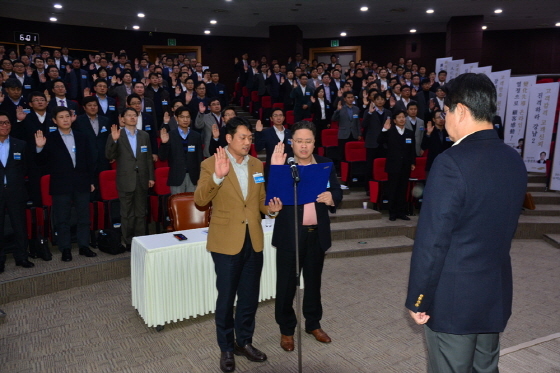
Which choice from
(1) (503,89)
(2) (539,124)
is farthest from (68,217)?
(1) (503,89)

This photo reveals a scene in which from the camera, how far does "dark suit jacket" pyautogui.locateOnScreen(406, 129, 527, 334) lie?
1.44 m

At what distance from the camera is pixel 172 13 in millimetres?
12125

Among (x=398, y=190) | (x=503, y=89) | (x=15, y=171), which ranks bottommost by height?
(x=398, y=190)

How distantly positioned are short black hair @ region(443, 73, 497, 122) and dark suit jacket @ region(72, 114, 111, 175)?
4.00 meters

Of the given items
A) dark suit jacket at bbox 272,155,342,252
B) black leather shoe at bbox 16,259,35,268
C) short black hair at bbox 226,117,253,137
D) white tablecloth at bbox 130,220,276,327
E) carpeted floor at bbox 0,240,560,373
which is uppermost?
short black hair at bbox 226,117,253,137

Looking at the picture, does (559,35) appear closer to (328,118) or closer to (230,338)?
(328,118)

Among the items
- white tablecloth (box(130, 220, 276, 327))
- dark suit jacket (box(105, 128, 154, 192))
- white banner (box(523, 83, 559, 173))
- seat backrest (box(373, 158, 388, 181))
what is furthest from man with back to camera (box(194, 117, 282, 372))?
white banner (box(523, 83, 559, 173))

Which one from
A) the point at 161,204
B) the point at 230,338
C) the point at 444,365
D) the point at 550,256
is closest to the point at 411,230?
the point at 550,256

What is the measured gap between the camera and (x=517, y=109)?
746cm

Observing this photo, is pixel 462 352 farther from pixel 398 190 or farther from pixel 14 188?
pixel 398 190

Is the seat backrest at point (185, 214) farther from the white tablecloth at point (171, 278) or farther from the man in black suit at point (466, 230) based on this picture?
the man in black suit at point (466, 230)

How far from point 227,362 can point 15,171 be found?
2684mm

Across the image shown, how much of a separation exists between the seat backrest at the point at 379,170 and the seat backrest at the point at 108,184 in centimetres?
330

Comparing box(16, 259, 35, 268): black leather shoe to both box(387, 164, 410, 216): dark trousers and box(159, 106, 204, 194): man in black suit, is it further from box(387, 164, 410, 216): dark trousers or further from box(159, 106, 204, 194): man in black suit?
box(387, 164, 410, 216): dark trousers
